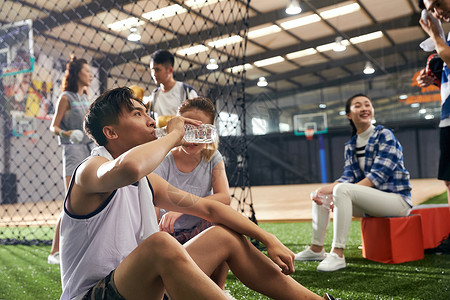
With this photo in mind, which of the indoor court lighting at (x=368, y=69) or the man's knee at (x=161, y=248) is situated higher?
the indoor court lighting at (x=368, y=69)

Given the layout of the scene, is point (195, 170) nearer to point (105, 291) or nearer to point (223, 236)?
point (223, 236)

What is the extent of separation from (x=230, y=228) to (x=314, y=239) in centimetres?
110

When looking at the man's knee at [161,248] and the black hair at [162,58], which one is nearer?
the man's knee at [161,248]

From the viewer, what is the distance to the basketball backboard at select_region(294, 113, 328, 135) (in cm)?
891

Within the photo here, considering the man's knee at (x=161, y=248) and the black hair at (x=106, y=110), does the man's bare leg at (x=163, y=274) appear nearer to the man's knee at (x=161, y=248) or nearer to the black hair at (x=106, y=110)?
the man's knee at (x=161, y=248)

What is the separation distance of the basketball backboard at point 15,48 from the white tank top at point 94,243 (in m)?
3.12

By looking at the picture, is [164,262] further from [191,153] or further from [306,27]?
[306,27]

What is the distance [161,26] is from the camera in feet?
21.7

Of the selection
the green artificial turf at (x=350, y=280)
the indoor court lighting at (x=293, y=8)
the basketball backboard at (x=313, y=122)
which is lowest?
the green artificial turf at (x=350, y=280)

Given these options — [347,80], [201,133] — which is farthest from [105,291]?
[347,80]

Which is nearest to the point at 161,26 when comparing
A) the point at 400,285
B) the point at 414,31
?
the point at 414,31

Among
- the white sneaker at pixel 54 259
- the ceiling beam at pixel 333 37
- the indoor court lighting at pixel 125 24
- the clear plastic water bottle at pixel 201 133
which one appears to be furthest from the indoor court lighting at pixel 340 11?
the clear plastic water bottle at pixel 201 133

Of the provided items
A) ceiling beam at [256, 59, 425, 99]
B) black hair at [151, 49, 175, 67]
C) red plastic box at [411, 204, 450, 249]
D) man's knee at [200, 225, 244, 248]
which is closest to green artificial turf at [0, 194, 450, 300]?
red plastic box at [411, 204, 450, 249]

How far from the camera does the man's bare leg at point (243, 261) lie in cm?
89
